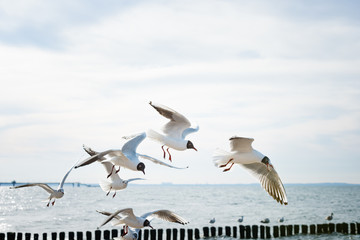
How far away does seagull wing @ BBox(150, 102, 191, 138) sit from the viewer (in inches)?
361

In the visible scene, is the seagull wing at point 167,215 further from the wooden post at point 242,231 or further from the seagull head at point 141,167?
the wooden post at point 242,231

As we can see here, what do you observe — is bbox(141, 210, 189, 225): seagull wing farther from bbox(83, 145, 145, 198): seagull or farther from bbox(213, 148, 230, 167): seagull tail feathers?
bbox(213, 148, 230, 167): seagull tail feathers

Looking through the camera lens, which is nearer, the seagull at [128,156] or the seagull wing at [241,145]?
the seagull at [128,156]

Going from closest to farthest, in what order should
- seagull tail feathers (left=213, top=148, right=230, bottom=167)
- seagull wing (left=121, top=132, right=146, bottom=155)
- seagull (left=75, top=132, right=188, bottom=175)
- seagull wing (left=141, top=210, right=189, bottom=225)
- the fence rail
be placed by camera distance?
1. seagull (left=75, top=132, right=188, bottom=175)
2. seagull wing (left=121, top=132, right=146, bottom=155)
3. seagull tail feathers (left=213, top=148, right=230, bottom=167)
4. seagull wing (left=141, top=210, right=189, bottom=225)
5. the fence rail

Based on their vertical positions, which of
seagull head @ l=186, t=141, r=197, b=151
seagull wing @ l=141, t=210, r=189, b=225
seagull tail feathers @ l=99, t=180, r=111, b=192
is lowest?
seagull wing @ l=141, t=210, r=189, b=225

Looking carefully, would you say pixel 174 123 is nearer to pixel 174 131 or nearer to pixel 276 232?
pixel 174 131

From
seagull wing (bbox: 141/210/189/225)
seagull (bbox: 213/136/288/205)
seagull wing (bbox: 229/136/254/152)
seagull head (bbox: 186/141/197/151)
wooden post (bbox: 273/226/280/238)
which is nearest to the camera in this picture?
seagull wing (bbox: 229/136/254/152)

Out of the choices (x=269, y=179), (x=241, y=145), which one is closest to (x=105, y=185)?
(x=241, y=145)

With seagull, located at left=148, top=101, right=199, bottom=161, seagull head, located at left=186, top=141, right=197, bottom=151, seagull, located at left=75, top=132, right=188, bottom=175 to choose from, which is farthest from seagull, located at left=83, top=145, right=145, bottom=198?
seagull head, located at left=186, top=141, right=197, bottom=151

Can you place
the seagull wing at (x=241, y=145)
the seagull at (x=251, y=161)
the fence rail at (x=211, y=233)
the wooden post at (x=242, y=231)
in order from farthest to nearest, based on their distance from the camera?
the wooden post at (x=242, y=231), the fence rail at (x=211, y=233), the seagull at (x=251, y=161), the seagull wing at (x=241, y=145)

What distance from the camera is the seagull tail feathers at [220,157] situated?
28.6ft

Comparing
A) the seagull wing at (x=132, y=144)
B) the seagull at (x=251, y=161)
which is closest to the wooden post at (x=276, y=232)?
the seagull at (x=251, y=161)

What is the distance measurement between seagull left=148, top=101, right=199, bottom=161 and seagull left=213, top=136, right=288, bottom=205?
726 millimetres

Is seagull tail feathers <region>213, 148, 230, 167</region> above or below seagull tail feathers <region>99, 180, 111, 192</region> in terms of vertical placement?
above
